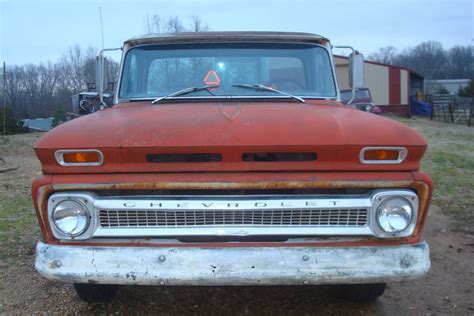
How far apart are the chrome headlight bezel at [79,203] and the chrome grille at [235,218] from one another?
5 centimetres

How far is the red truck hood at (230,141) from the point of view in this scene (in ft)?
Result: 8.82

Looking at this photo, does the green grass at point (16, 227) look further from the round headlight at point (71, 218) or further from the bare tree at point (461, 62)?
the bare tree at point (461, 62)

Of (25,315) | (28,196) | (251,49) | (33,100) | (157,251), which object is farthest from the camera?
(33,100)

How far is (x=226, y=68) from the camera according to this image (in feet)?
12.9

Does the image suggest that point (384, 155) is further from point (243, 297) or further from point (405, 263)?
point (243, 297)

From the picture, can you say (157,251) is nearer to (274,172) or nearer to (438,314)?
(274,172)

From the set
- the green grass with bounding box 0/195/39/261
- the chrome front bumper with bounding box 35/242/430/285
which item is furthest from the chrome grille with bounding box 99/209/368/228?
the green grass with bounding box 0/195/39/261

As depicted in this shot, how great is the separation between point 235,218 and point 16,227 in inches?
154

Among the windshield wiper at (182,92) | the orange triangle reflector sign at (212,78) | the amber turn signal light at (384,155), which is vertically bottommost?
the amber turn signal light at (384,155)

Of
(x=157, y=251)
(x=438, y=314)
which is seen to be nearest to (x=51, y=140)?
(x=157, y=251)

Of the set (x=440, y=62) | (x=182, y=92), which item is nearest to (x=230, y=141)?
(x=182, y=92)

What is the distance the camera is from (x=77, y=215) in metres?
2.77

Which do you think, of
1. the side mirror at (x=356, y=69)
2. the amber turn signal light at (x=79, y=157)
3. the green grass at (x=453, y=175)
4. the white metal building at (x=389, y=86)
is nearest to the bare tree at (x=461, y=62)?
the white metal building at (x=389, y=86)

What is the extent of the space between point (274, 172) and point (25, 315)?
212 centimetres
